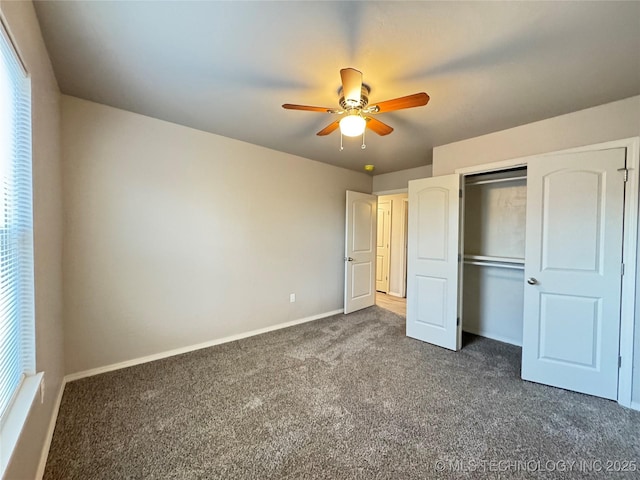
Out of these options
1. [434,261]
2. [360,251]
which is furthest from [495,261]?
[360,251]

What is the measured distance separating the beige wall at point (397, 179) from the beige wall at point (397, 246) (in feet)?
2.97

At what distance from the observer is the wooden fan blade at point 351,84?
1497mm

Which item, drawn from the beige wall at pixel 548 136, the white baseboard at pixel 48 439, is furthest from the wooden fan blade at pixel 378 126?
the white baseboard at pixel 48 439

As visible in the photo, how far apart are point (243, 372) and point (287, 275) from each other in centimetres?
150

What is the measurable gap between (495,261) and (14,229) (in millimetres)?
4221

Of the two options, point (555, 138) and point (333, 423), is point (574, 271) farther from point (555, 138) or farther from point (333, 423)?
point (333, 423)

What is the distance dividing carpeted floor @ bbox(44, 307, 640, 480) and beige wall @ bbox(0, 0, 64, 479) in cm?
30

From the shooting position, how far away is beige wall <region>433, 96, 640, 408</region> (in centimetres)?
212

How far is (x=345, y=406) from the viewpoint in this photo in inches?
79.7

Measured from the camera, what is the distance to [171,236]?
9.21 ft

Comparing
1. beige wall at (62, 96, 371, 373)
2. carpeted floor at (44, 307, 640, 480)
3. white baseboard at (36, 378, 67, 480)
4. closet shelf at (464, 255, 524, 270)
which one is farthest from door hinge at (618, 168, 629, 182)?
white baseboard at (36, 378, 67, 480)

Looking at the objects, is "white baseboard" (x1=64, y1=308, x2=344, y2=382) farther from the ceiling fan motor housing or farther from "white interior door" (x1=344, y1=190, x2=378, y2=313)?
the ceiling fan motor housing

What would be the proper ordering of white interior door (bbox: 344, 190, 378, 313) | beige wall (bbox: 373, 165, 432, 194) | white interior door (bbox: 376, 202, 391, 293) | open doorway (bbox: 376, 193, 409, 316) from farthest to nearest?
white interior door (bbox: 376, 202, 391, 293) → open doorway (bbox: 376, 193, 409, 316) → white interior door (bbox: 344, 190, 378, 313) → beige wall (bbox: 373, 165, 432, 194)

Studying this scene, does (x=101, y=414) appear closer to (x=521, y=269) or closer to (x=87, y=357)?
(x=87, y=357)
